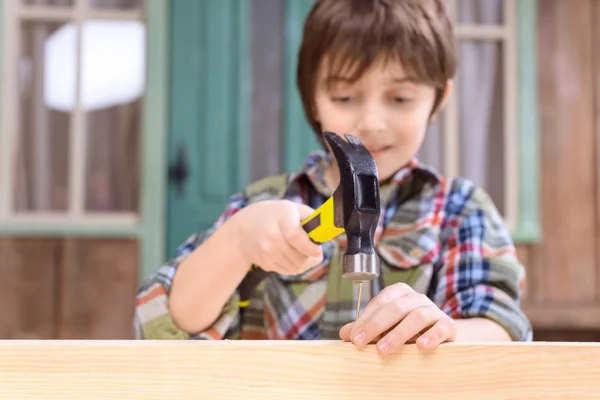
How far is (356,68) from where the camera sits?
3.37 feet

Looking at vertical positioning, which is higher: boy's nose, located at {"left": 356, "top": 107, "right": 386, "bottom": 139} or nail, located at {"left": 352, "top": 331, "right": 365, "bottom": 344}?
boy's nose, located at {"left": 356, "top": 107, "right": 386, "bottom": 139}

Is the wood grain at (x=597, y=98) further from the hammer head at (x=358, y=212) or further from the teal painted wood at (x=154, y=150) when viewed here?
the hammer head at (x=358, y=212)

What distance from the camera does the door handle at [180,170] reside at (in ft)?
9.23

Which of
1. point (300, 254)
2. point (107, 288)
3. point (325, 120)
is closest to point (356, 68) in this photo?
point (325, 120)

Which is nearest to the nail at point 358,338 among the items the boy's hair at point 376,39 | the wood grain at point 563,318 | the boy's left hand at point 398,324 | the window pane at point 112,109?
the boy's left hand at point 398,324

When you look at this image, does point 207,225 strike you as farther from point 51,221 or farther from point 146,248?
point 51,221

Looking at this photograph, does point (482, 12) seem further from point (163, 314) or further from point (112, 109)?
point (163, 314)

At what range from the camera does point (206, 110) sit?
9.20 ft

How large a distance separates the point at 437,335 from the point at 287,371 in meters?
0.14

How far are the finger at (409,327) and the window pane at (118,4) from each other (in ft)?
8.26

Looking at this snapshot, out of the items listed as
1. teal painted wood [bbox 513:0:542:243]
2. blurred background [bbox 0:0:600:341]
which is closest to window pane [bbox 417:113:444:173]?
blurred background [bbox 0:0:600:341]

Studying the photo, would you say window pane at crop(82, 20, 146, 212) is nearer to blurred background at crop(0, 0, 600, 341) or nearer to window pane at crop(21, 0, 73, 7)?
blurred background at crop(0, 0, 600, 341)

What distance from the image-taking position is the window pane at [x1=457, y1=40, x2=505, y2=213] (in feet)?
10.00

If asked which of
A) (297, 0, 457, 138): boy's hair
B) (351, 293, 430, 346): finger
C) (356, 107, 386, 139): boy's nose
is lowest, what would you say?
(351, 293, 430, 346): finger
